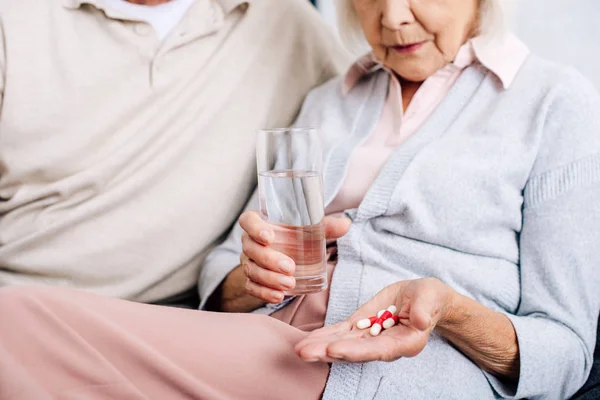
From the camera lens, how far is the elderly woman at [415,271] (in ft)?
3.19

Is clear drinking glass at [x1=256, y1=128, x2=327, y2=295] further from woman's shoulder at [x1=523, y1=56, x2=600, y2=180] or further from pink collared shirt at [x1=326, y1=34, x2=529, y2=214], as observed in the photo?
woman's shoulder at [x1=523, y1=56, x2=600, y2=180]

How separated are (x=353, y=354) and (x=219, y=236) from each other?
0.75 m

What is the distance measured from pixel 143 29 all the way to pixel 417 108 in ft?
2.15

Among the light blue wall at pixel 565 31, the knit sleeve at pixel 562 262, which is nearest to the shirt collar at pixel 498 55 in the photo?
the knit sleeve at pixel 562 262

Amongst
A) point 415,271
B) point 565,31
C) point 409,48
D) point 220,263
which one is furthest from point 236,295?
point 565,31

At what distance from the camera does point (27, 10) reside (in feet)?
4.63

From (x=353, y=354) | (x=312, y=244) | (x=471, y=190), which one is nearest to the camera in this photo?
(x=353, y=354)

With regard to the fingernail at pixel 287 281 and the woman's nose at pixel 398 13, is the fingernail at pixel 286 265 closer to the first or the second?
the fingernail at pixel 287 281

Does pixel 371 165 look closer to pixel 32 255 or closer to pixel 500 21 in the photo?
pixel 500 21

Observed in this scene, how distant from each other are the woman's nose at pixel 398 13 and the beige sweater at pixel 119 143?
1.34ft

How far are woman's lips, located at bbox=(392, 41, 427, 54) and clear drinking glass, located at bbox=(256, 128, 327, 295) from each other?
1.30ft

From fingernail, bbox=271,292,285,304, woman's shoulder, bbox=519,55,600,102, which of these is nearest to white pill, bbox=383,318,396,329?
fingernail, bbox=271,292,285,304

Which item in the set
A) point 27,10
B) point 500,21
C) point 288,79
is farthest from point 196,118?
point 500,21

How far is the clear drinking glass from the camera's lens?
1.05 metres
